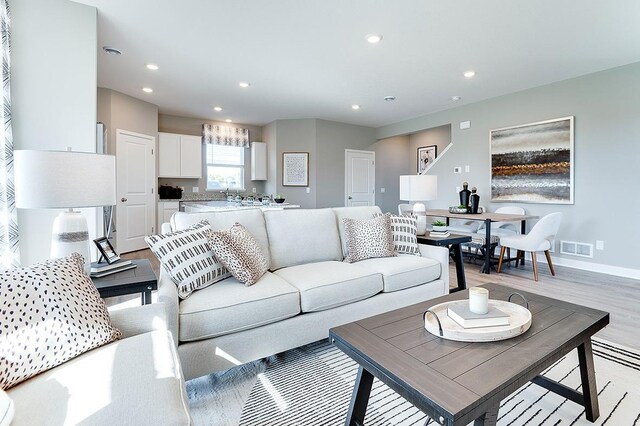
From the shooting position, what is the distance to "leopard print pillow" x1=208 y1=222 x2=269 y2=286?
6.46 ft

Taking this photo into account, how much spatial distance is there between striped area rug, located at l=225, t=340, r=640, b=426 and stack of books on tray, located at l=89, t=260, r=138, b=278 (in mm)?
931

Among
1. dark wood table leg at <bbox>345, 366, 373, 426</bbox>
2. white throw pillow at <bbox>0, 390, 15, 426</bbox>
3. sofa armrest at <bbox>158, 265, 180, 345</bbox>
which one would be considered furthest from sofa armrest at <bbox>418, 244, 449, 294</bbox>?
white throw pillow at <bbox>0, 390, 15, 426</bbox>

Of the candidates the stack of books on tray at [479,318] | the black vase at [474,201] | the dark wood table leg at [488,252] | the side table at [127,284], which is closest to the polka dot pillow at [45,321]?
the side table at [127,284]

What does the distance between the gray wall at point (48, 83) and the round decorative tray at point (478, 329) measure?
3137mm

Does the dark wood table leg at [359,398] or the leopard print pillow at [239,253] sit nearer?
the dark wood table leg at [359,398]

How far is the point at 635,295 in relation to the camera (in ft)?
10.7

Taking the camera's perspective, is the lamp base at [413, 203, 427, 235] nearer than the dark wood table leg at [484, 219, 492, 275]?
Yes

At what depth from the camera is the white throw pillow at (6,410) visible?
0.76 metres

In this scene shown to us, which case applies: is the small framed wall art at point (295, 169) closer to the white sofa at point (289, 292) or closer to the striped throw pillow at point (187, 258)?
the white sofa at point (289, 292)

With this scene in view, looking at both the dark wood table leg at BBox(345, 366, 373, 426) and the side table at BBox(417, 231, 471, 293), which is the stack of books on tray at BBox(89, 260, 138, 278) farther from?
the side table at BBox(417, 231, 471, 293)

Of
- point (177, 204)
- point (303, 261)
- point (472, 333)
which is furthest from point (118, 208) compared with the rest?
point (472, 333)

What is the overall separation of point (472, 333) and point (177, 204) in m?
6.40

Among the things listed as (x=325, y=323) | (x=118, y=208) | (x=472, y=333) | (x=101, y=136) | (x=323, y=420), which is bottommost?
(x=323, y=420)

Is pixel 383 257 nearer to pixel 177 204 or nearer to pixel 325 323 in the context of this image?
pixel 325 323
